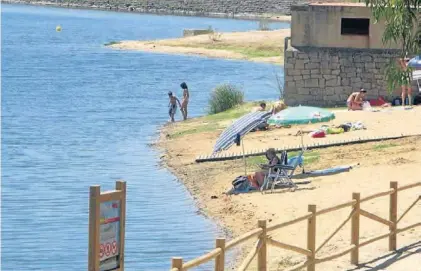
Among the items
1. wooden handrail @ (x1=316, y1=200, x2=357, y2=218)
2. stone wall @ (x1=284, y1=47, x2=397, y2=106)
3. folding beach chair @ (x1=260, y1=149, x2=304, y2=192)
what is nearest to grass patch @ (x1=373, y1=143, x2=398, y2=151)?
folding beach chair @ (x1=260, y1=149, x2=304, y2=192)

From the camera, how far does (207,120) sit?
116ft

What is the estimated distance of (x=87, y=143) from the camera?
33.2 meters

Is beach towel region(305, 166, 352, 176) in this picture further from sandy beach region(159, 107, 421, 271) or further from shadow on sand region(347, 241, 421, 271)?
shadow on sand region(347, 241, 421, 271)

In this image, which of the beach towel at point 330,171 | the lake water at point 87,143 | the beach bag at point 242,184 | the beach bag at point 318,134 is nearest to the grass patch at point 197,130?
the lake water at point 87,143

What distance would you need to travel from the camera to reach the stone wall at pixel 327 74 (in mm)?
34312

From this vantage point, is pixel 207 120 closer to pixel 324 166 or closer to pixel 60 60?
pixel 324 166

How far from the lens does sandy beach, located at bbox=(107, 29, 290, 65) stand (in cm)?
6338

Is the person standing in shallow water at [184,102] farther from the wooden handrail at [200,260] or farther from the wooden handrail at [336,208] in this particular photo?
the wooden handrail at [200,260]

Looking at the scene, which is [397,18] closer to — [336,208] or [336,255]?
[336,208]

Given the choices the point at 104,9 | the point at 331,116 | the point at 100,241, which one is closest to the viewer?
the point at 100,241

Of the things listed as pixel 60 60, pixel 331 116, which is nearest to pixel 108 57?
pixel 60 60

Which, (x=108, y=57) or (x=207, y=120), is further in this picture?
(x=108, y=57)

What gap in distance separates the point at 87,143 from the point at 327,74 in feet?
22.7

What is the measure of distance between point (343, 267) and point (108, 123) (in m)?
23.8
